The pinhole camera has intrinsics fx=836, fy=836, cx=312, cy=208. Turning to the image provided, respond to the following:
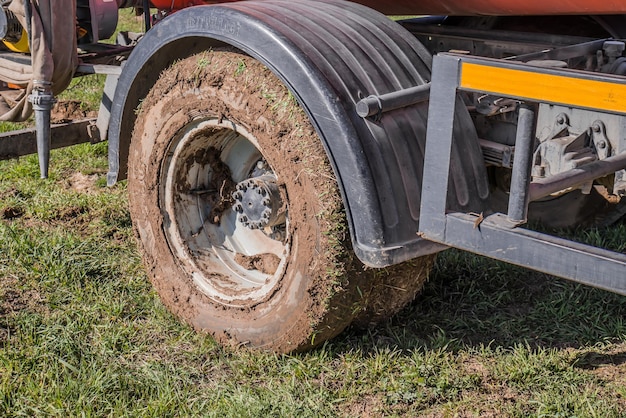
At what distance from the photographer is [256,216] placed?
3.14m

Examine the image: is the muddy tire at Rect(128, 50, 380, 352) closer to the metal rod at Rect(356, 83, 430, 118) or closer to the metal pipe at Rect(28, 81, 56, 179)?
the metal rod at Rect(356, 83, 430, 118)

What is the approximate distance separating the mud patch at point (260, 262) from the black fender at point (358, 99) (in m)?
0.79

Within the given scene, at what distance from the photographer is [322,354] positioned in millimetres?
3129

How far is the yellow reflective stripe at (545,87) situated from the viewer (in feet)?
6.89

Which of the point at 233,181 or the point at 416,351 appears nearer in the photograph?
the point at 416,351

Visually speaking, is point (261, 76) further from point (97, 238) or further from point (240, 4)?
point (97, 238)

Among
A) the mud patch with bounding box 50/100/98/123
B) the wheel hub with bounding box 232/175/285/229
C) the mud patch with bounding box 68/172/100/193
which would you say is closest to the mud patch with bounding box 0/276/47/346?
the wheel hub with bounding box 232/175/285/229

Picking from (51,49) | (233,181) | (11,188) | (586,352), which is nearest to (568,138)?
(586,352)

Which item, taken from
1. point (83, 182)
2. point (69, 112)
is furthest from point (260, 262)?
point (69, 112)

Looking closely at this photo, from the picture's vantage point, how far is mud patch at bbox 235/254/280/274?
11.0 ft

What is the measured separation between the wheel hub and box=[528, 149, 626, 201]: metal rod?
98cm

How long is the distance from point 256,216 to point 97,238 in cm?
152

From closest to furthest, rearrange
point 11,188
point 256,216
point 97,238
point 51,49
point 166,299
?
1. point 256,216
2. point 166,299
3. point 51,49
4. point 97,238
5. point 11,188

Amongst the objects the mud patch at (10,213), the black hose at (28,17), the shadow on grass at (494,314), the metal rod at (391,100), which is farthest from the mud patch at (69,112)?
the metal rod at (391,100)
